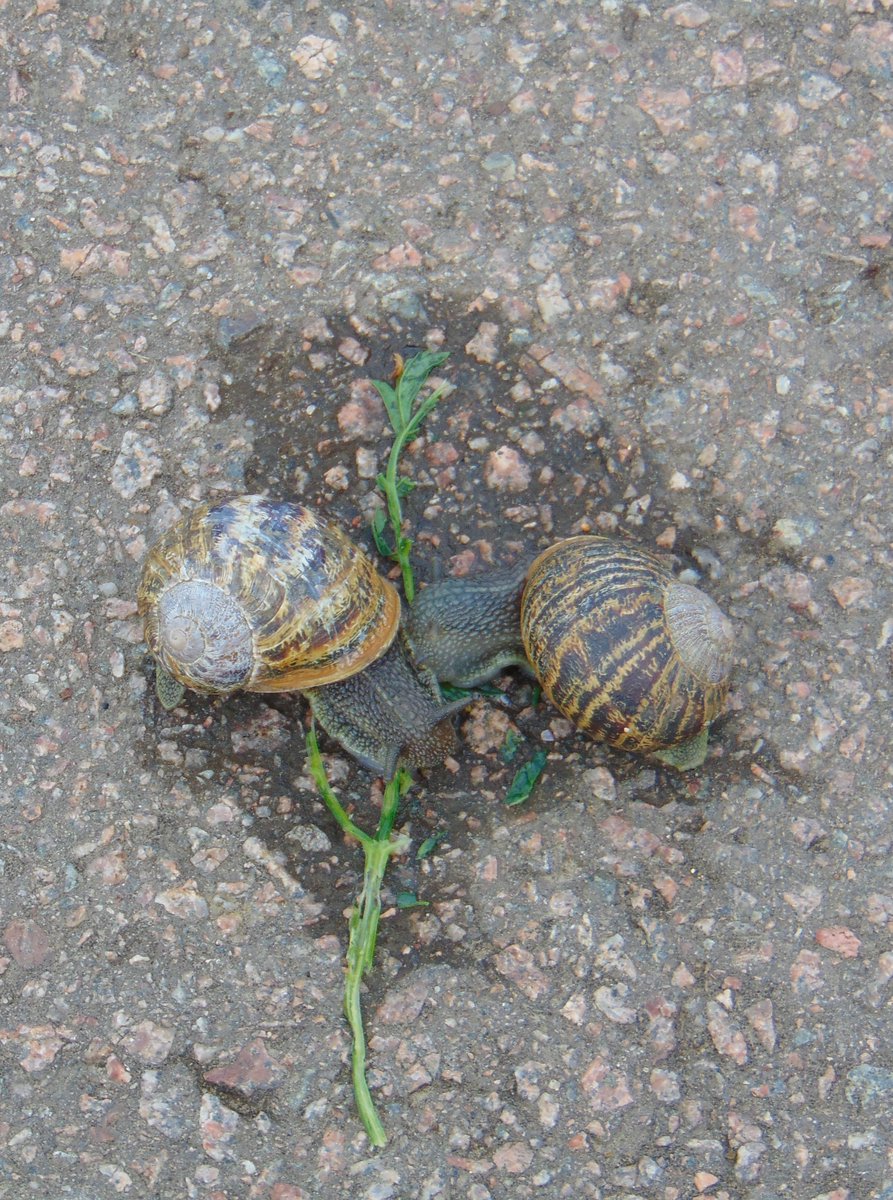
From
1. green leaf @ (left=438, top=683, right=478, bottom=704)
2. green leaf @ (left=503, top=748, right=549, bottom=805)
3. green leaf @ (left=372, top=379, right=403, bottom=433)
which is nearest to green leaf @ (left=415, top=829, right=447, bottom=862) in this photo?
green leaf @ (left=503, top=748, right=549, bottom=805)

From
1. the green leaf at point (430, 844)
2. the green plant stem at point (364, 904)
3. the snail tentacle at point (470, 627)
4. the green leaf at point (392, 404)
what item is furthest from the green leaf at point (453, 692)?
the green leaf at point (392, 404)

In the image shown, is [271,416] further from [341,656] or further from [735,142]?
[735,142]

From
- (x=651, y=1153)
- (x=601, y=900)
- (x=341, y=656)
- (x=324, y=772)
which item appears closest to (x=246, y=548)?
(x=341, y=656)

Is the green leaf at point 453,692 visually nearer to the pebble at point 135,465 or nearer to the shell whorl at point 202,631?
the shell whorl at point 202,631

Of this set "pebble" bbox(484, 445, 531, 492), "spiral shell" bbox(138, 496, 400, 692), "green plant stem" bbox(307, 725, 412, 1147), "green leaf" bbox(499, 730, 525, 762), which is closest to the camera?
"green plant stem" bbox(307, 725, 412, 1147)

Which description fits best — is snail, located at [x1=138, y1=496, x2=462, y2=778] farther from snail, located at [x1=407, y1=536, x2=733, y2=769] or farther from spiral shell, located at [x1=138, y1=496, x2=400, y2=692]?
snail, located at [x1=407, y1=536, x2=733, y2=769]

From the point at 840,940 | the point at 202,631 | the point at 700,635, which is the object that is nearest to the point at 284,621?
the point at 202,631
